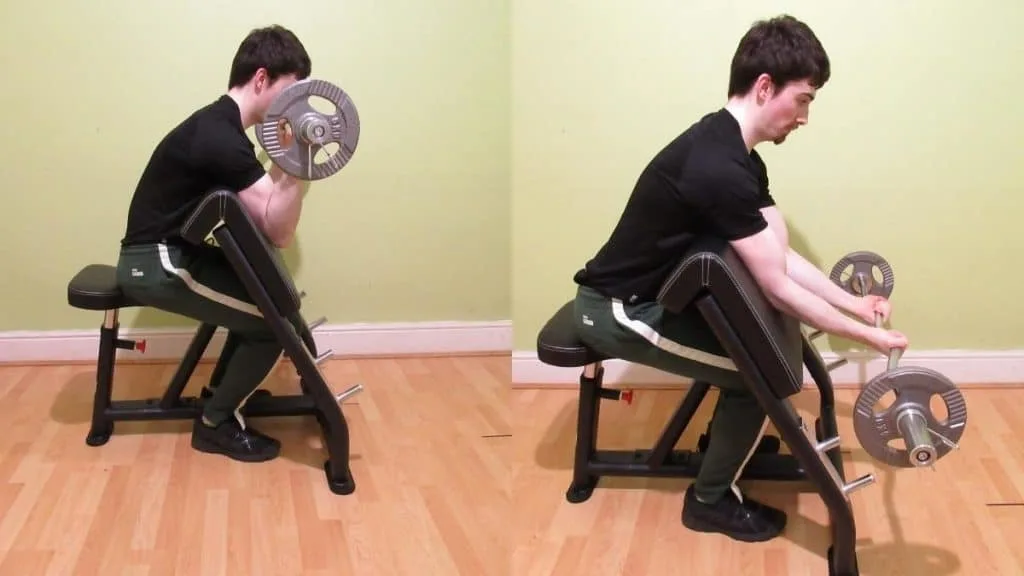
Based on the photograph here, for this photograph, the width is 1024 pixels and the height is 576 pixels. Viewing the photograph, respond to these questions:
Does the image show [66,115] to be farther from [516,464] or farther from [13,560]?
[516,464]

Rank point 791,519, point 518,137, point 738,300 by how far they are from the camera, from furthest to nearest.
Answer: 1. point 518,137
2. point 791,519
3. point 738,300

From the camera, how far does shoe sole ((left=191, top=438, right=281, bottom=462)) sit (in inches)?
85.4

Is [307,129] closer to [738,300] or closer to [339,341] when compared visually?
[738,300]

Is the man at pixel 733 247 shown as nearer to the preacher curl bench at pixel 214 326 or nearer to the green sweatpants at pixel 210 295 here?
the preacher curl bench at pixel 214 326

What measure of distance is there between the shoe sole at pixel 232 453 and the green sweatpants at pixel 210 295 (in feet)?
0.44

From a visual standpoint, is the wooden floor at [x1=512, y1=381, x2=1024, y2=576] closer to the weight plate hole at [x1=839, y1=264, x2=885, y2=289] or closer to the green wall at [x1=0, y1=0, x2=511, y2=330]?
the weight plate hole at [x1=839, y1=264, x2=885, y2=289]

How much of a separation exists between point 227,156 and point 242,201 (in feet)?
0.37

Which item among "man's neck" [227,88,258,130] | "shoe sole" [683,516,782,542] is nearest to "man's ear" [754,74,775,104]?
"shoe sole" [683,516,782,542]

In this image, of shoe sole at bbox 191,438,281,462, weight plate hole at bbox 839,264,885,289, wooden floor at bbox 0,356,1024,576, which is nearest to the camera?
wooden floor at bbox 0,356,1024,576

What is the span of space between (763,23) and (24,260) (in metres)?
2.29

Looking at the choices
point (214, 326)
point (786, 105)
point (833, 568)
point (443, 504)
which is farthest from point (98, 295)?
point (833, 568)

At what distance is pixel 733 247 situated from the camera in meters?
1.64

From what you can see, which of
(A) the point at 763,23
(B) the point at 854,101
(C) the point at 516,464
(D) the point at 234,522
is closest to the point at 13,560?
(D) the point at 234,522

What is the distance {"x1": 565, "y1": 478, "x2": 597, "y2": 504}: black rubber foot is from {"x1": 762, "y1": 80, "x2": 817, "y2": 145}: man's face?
916 millimetres
